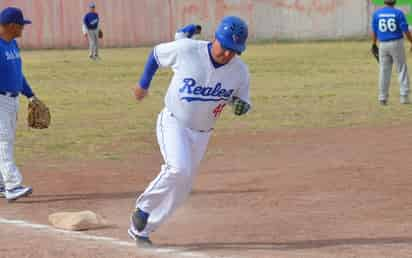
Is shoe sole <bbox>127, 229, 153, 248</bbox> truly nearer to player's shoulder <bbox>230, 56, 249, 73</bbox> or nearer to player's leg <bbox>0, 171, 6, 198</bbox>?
player's shoulder <bbox>230, 56, 249, 73</bbox>

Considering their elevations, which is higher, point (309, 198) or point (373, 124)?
point (309, 198)

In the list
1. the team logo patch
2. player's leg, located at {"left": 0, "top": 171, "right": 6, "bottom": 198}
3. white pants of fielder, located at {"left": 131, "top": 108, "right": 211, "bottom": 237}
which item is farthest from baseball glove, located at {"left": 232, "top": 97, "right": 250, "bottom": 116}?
player's leg, located at {"left": 0, "top": 171, "right": 6, "bottom": 198}

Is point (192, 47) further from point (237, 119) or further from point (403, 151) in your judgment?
point (237, 119)

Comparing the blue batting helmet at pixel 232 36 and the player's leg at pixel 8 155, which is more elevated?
the blue batting helmet at pixel 232 36

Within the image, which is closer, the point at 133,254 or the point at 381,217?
the point at 133,254

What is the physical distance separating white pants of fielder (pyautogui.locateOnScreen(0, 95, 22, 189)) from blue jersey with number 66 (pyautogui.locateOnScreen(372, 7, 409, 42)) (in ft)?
33.4

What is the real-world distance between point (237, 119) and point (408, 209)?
815cm

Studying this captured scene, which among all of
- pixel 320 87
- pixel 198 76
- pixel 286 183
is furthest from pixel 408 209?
pixel 320 87

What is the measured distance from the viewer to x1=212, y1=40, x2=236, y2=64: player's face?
8336 millimetres

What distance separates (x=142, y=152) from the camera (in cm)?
1468

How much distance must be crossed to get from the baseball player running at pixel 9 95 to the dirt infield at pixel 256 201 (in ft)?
0.78

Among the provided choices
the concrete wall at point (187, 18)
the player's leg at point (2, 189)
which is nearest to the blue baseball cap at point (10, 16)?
the player's leg at point (2, 189)

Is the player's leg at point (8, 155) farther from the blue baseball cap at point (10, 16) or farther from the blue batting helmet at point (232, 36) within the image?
the blue batting helmet at point (232, 36)

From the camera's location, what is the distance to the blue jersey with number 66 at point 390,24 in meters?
19.6
